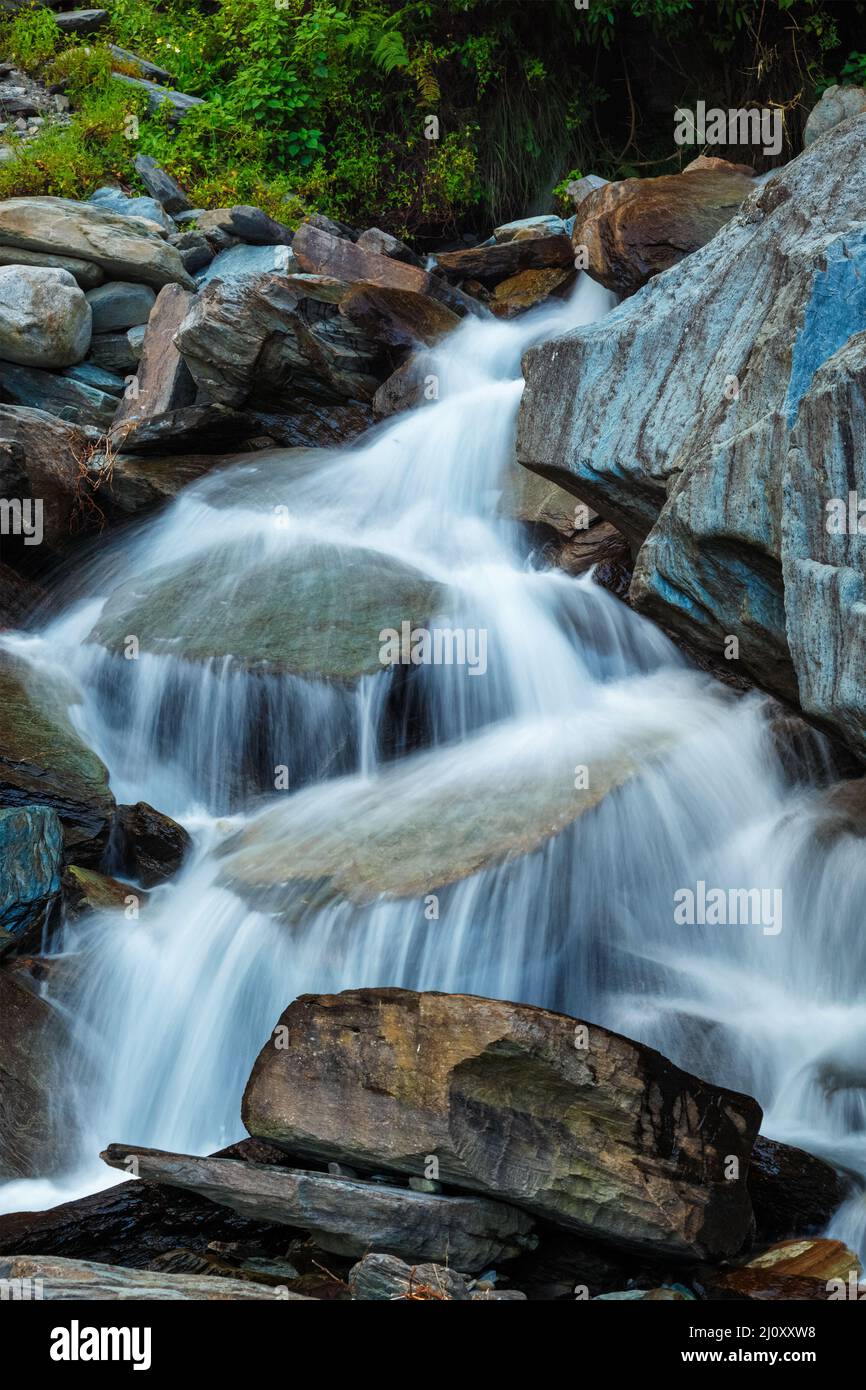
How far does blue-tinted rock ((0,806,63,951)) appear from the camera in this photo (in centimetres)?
581

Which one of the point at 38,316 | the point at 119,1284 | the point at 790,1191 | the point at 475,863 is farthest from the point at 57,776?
the point at 38,316

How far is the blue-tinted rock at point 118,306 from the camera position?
38.1 feet

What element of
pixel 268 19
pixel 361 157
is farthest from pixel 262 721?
pixel 268 19

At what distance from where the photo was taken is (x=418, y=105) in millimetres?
14719

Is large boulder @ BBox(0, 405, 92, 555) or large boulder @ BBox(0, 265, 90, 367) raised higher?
large boulder @ BBox(0, 265, 90, 367)

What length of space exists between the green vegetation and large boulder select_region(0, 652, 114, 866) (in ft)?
28.1

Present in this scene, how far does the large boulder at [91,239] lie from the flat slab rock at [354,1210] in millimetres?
9351

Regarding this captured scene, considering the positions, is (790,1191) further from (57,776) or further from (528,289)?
(528,289)

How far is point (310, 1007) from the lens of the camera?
458cm

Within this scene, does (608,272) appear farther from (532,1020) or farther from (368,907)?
(532,1020)

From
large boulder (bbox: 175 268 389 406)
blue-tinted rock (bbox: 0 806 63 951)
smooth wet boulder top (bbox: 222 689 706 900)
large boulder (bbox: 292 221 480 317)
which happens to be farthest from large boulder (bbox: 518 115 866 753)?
large boulder (bbox: 292 221 480 317)

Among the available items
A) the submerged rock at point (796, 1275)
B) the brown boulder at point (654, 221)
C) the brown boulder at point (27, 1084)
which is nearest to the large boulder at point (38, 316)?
the brown boulder at point (654, 221)

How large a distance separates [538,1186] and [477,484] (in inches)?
245

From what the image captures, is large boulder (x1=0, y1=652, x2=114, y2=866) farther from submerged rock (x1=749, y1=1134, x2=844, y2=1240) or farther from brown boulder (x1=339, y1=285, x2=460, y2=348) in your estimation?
brown boulder (x1=339, y1=285, x2=460, y2=348)
